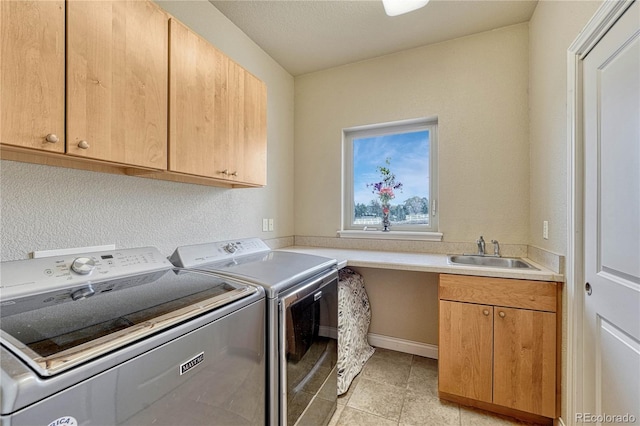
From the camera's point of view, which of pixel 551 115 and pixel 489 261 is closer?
pixel 551 115

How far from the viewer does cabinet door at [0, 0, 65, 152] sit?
789 millimetres

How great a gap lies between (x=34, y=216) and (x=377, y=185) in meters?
2.34

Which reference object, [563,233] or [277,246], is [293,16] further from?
[563,233]

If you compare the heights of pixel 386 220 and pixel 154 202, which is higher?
pixel 154 202

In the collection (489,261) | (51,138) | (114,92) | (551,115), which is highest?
(551,115)

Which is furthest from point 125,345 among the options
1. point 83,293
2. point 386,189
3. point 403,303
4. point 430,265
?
point 386,189

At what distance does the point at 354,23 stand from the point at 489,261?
81.6 inches

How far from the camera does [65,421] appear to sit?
1.82 feet

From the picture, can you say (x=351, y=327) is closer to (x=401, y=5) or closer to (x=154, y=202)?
(x=154, y=202)

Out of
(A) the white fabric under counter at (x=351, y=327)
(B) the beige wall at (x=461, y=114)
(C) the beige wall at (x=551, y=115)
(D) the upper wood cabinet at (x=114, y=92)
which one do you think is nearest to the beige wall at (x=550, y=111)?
(C) the beige wall at (x=551, y=115)

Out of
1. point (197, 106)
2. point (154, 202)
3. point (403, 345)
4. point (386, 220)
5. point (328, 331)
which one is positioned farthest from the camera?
A: point (386, 220)

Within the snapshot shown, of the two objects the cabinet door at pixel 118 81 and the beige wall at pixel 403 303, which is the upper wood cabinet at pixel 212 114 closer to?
the cabinet door at pixel 118 81

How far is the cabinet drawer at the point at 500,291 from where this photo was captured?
1562mm

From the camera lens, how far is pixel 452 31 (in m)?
2.18
